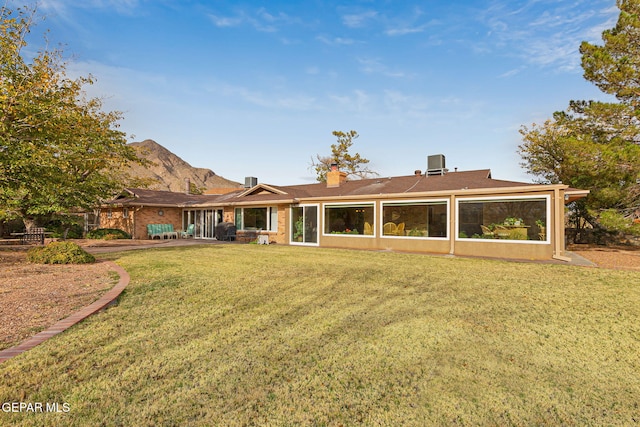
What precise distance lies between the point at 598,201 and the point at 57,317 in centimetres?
1831

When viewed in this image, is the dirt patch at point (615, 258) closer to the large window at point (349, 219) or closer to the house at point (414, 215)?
the house at point (414, 215)

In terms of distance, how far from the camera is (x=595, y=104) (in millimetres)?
12938

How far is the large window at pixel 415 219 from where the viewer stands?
14.3m

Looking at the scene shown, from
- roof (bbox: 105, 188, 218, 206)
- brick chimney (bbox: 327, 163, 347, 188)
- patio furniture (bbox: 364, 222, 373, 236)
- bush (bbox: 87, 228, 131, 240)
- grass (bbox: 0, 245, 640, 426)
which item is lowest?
grass (bbox: 0, 245, 640, 426)

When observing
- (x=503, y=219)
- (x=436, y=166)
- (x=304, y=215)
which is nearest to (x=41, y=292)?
(x=304, y=215)

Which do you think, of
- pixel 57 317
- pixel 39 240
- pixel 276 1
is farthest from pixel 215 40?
pixel 57 317

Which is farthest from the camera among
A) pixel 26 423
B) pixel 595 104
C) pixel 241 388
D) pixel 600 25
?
pixel 600 25

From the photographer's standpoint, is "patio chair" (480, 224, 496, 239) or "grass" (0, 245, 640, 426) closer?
"grass" (0, 245, 640, 426)

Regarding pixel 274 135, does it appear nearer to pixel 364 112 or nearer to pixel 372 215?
pixel 364 112

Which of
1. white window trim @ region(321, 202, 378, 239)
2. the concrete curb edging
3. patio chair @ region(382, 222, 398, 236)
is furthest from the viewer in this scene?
white window trim @ region(321, 202, 378, 239)

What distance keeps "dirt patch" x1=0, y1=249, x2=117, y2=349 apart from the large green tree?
53.9 ft

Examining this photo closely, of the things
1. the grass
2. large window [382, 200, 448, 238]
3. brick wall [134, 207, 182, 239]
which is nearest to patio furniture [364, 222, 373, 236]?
large window [382, 200, 448, 238]

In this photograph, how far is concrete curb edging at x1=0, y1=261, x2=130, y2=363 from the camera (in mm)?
3465

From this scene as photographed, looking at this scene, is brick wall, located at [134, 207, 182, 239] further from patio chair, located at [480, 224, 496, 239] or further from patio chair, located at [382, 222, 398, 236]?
patio chair, located at [480, 224, 496, 239]
